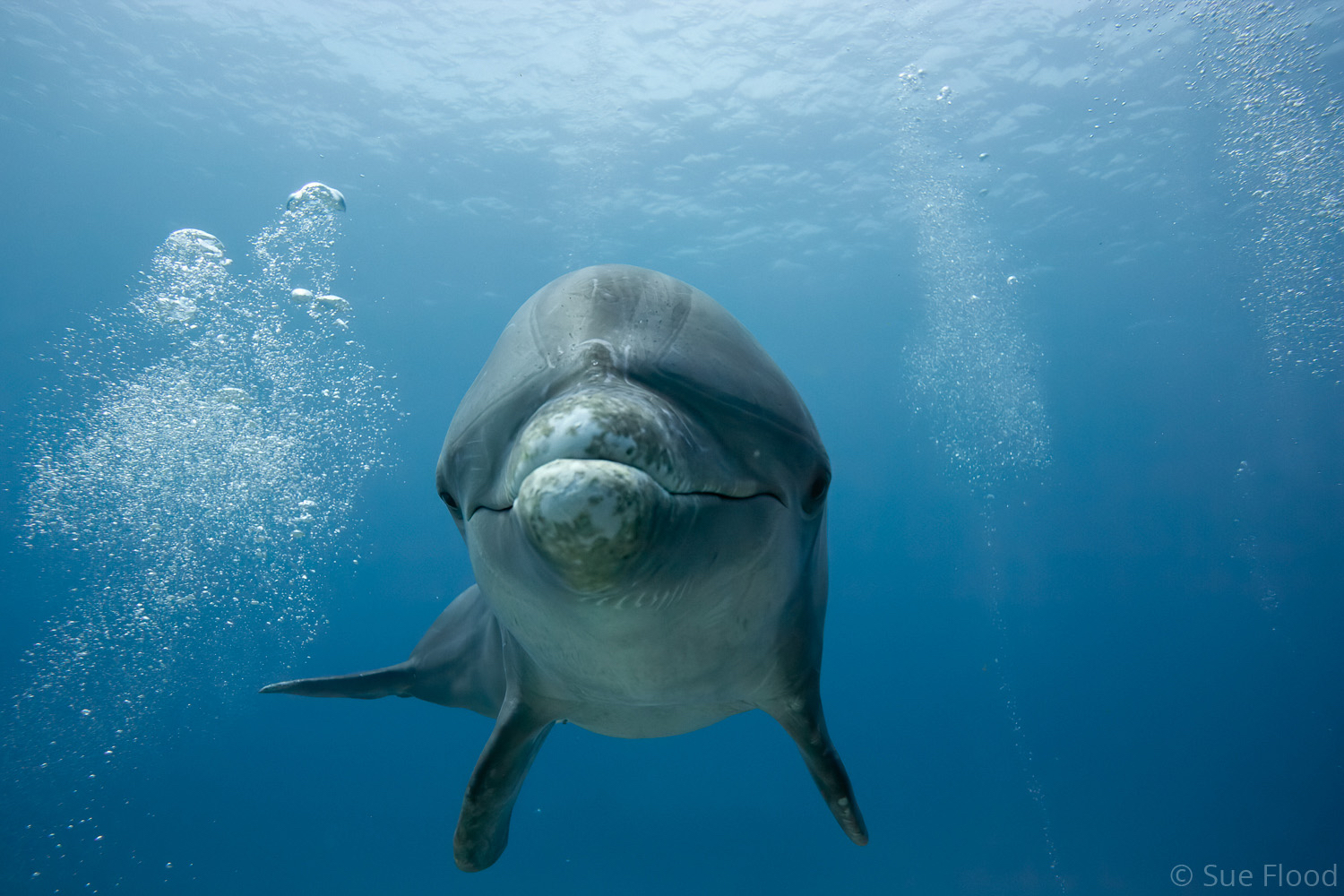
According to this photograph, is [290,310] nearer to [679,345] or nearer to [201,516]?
[201,516]

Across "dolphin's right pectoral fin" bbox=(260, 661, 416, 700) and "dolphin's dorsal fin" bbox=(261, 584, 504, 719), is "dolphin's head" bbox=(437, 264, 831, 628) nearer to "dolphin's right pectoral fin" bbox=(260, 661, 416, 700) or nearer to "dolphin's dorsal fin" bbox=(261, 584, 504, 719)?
"dolphin's dorsal fin" bbox=(261, 584, 504, 719)

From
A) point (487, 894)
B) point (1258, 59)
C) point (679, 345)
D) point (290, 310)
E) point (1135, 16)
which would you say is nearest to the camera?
point (679, 345)

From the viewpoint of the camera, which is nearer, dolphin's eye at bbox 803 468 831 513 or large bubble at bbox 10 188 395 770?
dolphin's eye at bbox 803 468 831 513

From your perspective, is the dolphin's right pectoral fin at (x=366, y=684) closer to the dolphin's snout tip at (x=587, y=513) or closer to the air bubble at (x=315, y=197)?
the dolphin's snout tip at (x=587, y=513)

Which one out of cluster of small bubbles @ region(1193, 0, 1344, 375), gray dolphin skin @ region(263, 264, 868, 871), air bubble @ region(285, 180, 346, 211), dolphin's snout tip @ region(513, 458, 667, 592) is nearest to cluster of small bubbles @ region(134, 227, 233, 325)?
air bubble @ region(285, 180, 346, 211)

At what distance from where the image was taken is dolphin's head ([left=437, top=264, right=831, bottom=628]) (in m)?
1.32

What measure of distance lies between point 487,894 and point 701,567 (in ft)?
87.0

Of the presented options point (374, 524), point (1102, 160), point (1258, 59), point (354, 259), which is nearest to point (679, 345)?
point (1258, 59)

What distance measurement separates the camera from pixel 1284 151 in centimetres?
2355

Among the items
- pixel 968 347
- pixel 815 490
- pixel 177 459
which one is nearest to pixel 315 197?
pixel 177 459

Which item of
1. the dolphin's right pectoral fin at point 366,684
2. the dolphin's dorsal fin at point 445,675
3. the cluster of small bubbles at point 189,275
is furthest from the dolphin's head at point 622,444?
the cluster of small bubbles at point 189,275

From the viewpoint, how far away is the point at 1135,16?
1845 centimetres

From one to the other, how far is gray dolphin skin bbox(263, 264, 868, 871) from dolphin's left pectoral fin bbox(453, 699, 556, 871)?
26 cm

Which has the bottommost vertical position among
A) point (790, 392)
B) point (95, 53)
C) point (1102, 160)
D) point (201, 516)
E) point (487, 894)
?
point (487, 894)
